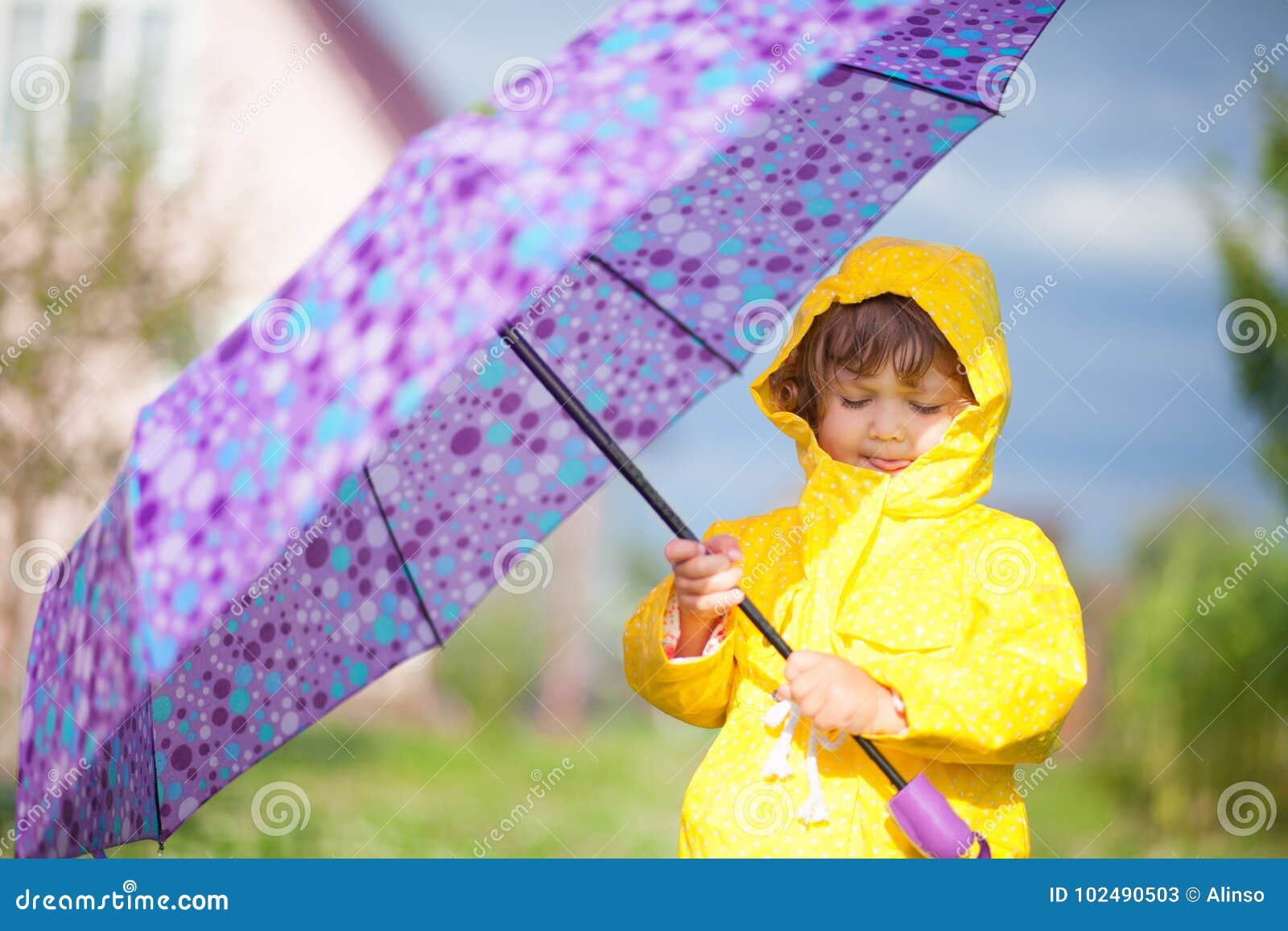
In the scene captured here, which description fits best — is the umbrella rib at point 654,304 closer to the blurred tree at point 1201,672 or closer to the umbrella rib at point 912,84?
the umbrella rib at point 912,84

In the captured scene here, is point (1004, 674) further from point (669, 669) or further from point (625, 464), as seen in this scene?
point (625, 464)

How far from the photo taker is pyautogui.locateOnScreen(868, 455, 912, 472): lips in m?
2.05

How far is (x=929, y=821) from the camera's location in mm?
1811

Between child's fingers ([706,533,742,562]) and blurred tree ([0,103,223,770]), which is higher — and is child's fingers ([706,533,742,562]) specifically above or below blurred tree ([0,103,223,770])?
below

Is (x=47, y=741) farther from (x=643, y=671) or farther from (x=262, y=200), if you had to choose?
(x=262, y=200)

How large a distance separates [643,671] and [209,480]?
753 millimetres

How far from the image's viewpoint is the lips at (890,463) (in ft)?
6.73

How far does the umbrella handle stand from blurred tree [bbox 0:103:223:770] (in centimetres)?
491

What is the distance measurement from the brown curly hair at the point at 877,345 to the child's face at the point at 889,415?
13 millimetres

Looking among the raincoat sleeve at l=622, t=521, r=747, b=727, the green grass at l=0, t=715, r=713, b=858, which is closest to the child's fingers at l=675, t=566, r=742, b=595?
the raincoat sleeve at l=622, t=521, r=747, b=727

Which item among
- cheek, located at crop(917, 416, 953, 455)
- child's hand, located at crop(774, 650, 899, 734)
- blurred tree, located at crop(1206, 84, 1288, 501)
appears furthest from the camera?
blurred tree, located at crop(1206, 84, 1288, 501)

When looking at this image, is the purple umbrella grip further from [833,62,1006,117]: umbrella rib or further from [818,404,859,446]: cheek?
[833,62,1006,117]: umbrella rib

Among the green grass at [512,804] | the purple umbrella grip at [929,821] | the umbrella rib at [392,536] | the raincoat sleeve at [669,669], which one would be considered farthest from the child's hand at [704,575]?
the green grass at [512,804]

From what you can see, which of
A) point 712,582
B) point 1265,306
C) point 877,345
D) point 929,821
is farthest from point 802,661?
point 1265,306
